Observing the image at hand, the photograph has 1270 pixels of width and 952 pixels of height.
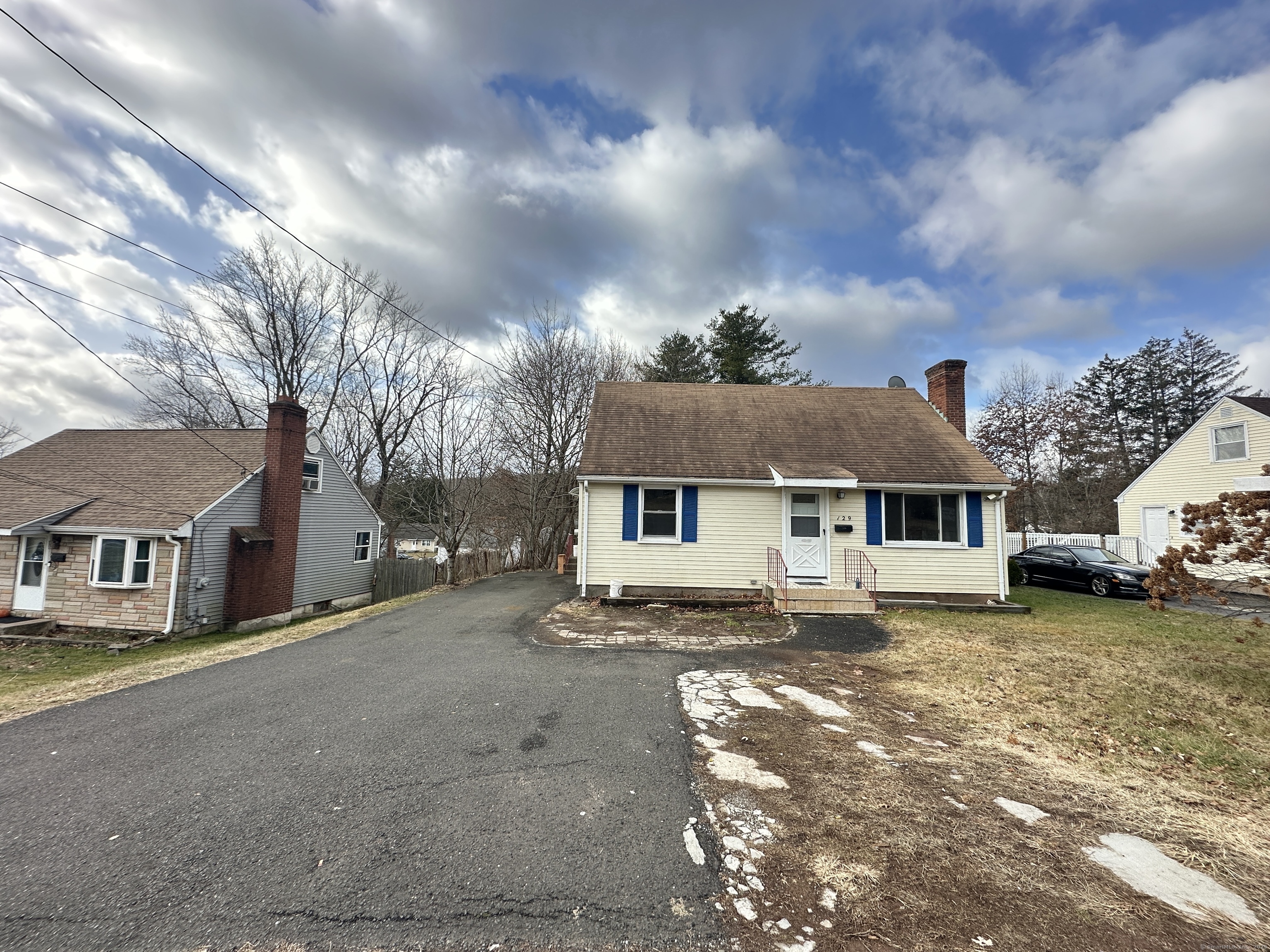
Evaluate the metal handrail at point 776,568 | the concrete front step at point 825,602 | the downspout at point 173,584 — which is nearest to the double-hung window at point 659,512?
the metal handrail at point 776,568

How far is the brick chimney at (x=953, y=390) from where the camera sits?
14680 mm

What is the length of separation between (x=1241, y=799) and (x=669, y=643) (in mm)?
5758

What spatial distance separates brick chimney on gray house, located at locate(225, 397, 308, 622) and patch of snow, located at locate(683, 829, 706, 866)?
1571 cm

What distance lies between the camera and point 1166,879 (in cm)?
269

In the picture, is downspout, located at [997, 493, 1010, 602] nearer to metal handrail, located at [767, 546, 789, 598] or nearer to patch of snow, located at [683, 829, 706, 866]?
metal handrail, located at [767, 546, 789, 598]

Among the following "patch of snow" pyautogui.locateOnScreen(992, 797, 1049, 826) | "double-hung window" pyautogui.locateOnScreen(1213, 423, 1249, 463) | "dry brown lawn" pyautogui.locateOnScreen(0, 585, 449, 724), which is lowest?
"dry brown lawn" pyautogui.locateOnScreen(0, 585, 449, 724)

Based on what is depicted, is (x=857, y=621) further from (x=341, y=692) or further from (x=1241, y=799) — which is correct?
(x=341, y=692)

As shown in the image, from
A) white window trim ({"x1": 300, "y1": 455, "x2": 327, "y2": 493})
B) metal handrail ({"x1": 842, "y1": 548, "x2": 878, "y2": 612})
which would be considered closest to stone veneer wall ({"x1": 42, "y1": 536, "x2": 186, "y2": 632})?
white window trim ({"x1": 300, "y1": 455, "x2": 327, "y2": 493})

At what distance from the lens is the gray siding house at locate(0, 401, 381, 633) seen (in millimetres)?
12742

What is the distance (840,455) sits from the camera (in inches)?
488

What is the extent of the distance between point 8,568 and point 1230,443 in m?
36.6

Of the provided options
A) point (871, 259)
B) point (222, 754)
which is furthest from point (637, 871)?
point (871, 259)

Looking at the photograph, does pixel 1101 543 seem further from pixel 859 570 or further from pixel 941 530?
pixel 859 570

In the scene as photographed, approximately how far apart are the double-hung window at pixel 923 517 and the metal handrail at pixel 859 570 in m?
0.73
